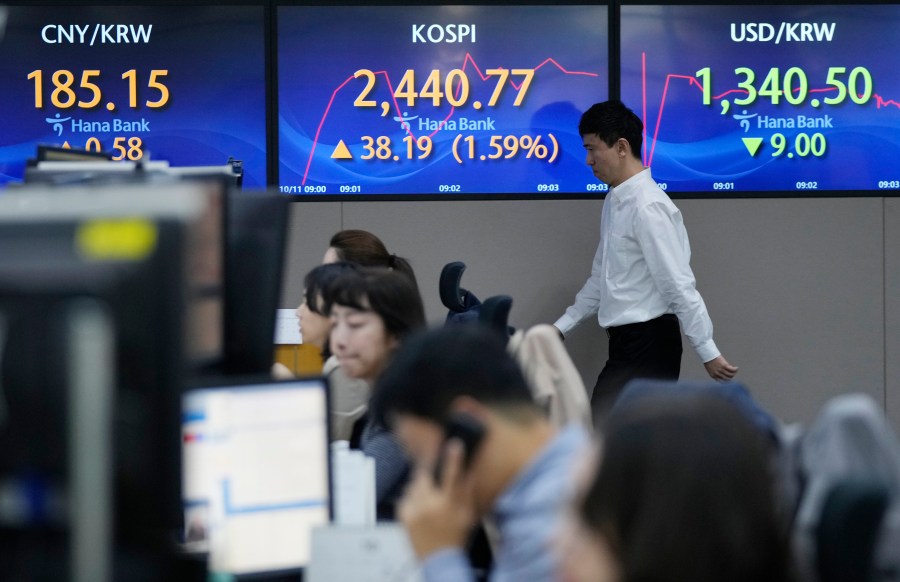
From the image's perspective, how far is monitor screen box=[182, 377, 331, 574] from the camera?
185 centimetres

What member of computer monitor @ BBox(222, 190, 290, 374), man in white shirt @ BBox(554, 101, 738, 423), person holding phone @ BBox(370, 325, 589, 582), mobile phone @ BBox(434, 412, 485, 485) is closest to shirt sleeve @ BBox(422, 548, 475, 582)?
person holding phone @ BBox(370, 325, 589, 582)

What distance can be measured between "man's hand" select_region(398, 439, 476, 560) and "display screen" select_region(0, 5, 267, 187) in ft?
12.3

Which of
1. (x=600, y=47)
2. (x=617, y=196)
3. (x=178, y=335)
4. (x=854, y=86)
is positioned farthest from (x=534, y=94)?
(x=178, y=335)

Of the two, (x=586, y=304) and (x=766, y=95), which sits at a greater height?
(x=766, y=95)

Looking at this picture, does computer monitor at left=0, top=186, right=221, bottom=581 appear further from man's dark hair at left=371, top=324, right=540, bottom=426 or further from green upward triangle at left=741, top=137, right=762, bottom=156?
green upward triangle at left=741, top=137, right=762, bottom=156

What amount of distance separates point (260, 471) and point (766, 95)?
12.9 ft

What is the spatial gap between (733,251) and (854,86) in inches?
35.0

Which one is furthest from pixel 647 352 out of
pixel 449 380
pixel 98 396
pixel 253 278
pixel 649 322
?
pixel 98 396

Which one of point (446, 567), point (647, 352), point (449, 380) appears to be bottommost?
point (446, 567)

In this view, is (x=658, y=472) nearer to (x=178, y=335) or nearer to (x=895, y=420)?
(x=178, y=335)

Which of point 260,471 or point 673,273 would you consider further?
point 673,273

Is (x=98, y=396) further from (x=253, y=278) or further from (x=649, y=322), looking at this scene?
(x=649, y=322)

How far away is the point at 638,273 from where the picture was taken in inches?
178

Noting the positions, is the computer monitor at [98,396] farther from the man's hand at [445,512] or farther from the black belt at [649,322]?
the black belt at [649,322]
